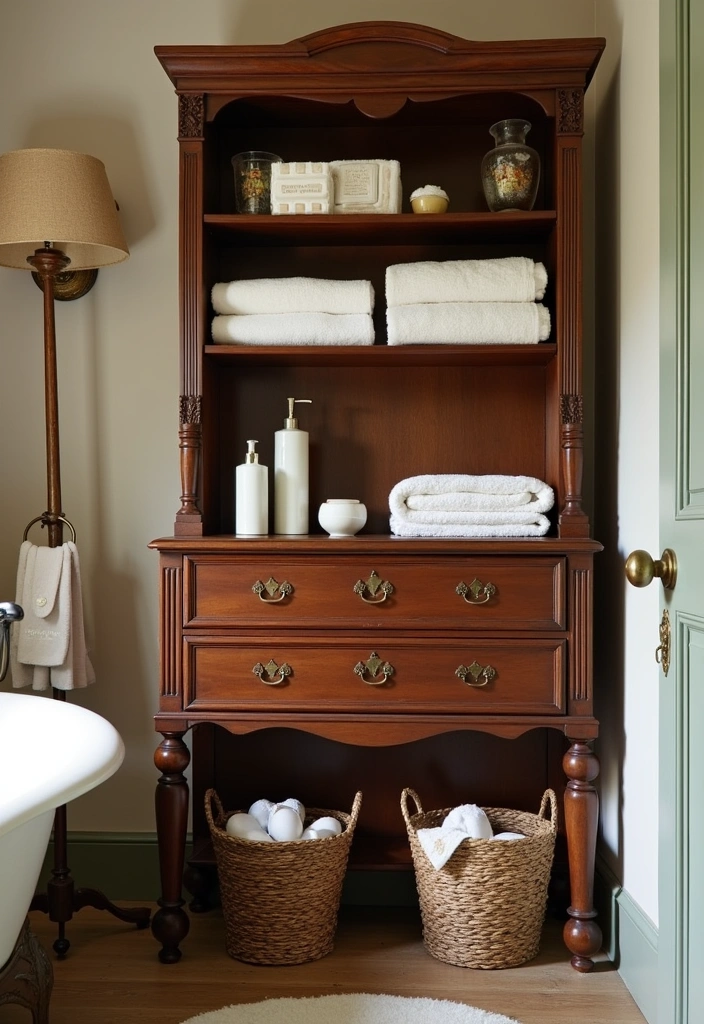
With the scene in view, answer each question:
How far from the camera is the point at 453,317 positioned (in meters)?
2.24

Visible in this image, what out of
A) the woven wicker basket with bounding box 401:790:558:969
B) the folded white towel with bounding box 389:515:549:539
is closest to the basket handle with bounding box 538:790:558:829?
the woven wicker basket with bounding box 401:790:558:969

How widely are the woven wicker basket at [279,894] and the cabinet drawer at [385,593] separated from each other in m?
0.50

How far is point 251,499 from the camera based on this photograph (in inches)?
90.4

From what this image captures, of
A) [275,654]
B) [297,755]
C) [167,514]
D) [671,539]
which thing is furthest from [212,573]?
[671,539]

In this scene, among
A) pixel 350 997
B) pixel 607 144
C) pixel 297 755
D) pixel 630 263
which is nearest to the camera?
pixel 350 997

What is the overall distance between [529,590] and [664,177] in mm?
997

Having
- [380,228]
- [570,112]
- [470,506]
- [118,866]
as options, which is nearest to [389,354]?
[380,228]

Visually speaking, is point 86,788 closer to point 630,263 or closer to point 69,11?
point 630,263

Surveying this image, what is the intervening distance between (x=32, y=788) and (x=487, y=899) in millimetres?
1146

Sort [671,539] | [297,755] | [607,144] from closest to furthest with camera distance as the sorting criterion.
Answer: [671,539], [607,144], [297,755]

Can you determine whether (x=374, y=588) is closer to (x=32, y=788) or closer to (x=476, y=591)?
(x=476, y=591)

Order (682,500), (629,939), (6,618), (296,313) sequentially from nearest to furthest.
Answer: (682,500)
(6,618)
(629,939)
(296,313)

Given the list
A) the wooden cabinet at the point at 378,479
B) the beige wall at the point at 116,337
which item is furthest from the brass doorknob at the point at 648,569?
the beige wall at the point at 116,337

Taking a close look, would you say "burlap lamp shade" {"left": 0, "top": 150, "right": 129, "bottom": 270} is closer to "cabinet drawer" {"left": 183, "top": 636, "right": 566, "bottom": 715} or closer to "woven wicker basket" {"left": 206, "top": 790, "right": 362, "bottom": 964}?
"cabinet drawer" {"left": 183, "top": 636, "right": 566, "bottom": 715}
